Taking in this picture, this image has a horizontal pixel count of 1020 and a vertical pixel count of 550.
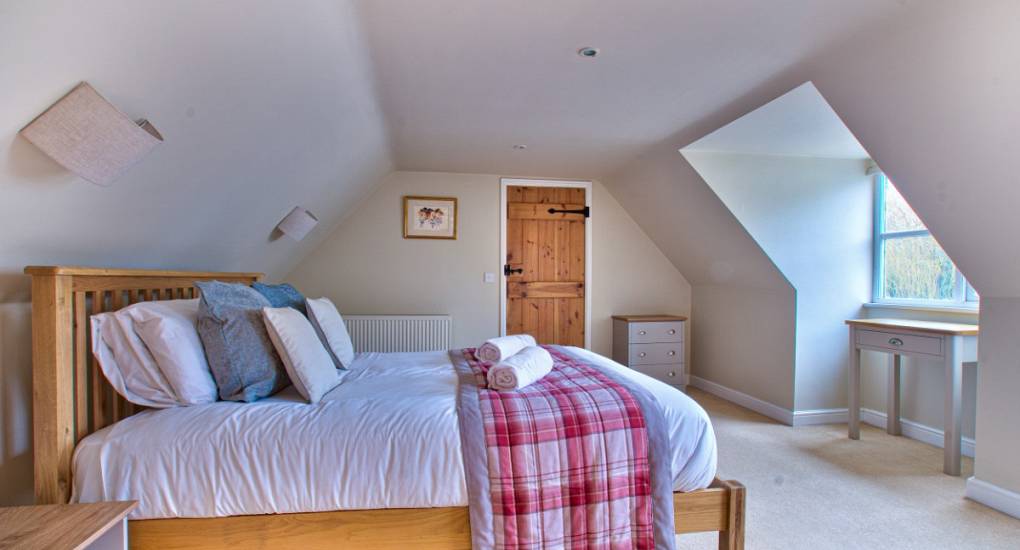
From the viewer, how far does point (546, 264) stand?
4750 mm

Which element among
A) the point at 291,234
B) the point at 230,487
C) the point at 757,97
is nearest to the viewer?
the point at 230,487

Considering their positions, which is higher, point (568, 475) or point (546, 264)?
point (546, 264)

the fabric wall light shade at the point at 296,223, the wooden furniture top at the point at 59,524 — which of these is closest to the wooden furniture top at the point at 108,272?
the fabric wall light shade at the point at 296,223

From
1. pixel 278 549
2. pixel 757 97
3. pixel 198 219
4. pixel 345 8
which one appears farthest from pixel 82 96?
pixel 757 97

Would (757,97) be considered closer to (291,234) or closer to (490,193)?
(490,193)

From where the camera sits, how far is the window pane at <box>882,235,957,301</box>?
127 inches

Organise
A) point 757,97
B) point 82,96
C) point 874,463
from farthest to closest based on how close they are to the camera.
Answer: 1. point 874,463
2. point 757,97
3. point 82,96

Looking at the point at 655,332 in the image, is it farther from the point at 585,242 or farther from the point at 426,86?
the point at 426,86

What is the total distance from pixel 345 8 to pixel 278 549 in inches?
71.7

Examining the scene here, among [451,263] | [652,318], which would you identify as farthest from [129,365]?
[652,318]

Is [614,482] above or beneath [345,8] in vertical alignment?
beneath

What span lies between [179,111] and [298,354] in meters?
0.90

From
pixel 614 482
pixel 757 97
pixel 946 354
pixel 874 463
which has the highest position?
pixel 757 97

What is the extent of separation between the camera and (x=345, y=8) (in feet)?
5.70
